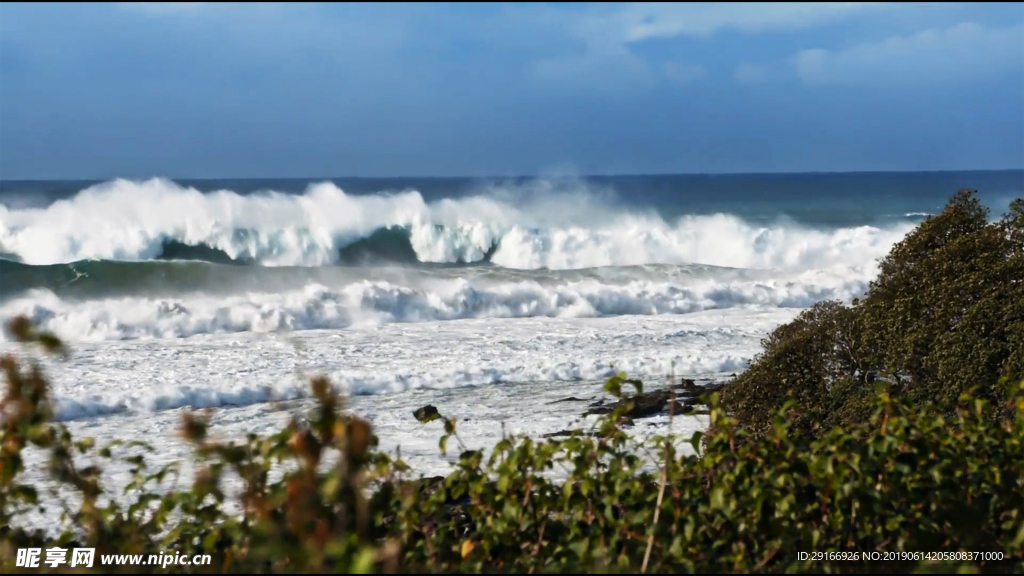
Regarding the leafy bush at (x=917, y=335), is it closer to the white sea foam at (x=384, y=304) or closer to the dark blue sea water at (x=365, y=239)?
the white sea foam at (x=384, y=304)

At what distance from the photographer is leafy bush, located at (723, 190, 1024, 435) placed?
7367 millimetres

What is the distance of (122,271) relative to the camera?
2234 centimetres

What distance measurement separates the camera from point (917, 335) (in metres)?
7.72

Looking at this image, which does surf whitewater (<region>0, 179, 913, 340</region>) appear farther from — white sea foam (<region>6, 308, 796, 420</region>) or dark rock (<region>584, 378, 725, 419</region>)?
dark rock (<region>584, 378, 725, 419</region>)

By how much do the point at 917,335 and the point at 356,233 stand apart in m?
25.8

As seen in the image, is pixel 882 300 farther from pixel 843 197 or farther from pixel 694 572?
pixel 843 197

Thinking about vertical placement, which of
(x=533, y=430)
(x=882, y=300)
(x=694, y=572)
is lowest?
(x=533, y=430)

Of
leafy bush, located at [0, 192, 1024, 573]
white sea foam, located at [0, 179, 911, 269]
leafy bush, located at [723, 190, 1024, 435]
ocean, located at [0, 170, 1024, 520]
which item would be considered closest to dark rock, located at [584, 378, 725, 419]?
ocean, located at [0, 170, 1024, 520]

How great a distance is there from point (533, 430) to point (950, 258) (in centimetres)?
412

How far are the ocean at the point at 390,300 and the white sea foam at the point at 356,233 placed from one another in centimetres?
8

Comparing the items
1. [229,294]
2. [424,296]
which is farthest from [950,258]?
[229,294]

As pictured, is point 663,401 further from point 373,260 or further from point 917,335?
point 373,260

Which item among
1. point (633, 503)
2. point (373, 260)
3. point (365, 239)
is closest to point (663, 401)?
point (633, 503)

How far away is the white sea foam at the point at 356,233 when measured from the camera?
2941 cm
